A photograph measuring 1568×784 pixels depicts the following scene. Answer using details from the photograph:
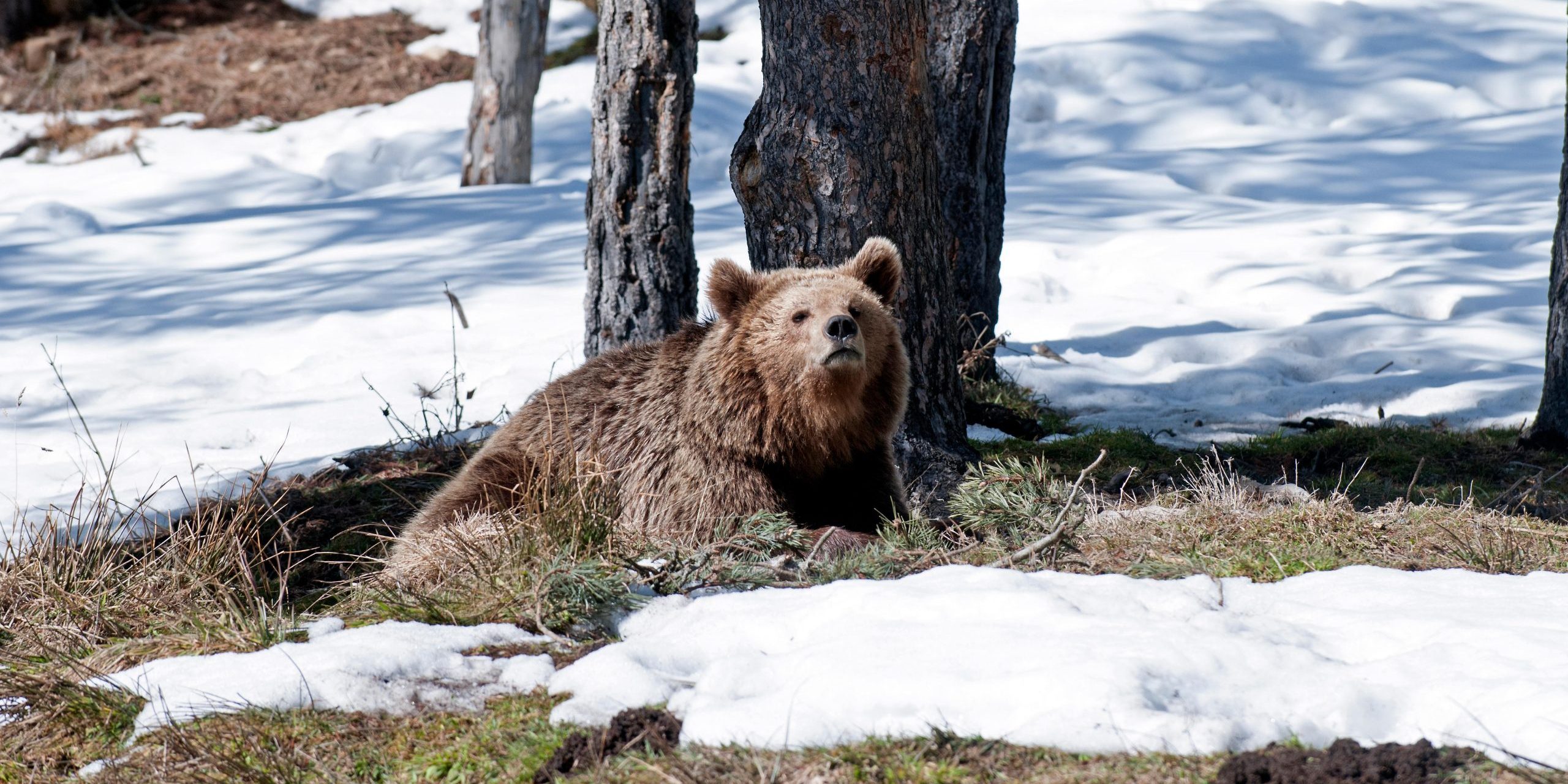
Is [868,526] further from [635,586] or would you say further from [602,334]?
[602,334]

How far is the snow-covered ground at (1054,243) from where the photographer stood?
8.99 meters

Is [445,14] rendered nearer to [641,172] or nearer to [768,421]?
[641,172]

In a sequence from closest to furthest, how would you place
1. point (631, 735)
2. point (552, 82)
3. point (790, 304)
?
point (631, 735), point (790, 304), point (552, 82)

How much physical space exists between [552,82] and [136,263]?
7.49 m

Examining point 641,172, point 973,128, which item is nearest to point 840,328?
point 641,172

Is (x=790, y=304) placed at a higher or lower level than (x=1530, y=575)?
higher

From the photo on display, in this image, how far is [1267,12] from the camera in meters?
20.2

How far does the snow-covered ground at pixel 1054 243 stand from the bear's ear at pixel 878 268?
3.01m

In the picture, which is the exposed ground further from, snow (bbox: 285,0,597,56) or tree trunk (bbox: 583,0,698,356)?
snow (bbox: 285,0,597,56)

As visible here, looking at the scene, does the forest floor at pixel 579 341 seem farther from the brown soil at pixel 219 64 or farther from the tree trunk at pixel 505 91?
the tree trunk at pixel 505 91

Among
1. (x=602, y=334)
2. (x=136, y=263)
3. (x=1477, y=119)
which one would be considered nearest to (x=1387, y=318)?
(x=602, y=334)

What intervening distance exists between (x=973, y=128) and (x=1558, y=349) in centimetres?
342

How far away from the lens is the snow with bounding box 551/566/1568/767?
2.70 metres

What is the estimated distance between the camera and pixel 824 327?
4.42m
